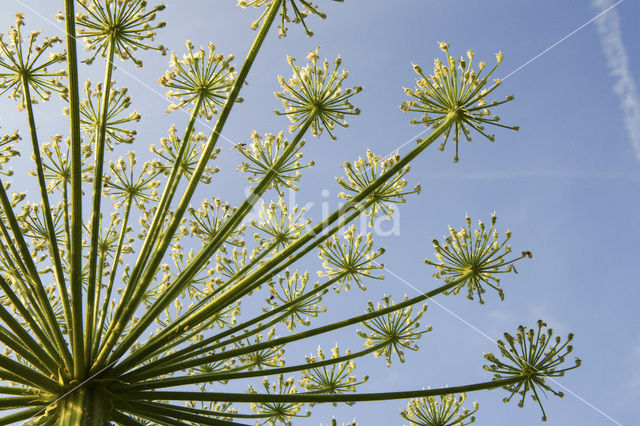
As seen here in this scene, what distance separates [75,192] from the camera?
663 centimetres

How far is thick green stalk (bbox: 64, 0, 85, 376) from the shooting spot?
6.31 m

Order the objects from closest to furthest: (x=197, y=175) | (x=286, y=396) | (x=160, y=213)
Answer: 1. (x=286, y=396)
2. (x=197, y=175)
3. (x=160, y=213)

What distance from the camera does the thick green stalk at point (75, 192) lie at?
6312 millimetres

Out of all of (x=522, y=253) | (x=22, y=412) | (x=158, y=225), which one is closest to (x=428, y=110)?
(x=522, y=253)

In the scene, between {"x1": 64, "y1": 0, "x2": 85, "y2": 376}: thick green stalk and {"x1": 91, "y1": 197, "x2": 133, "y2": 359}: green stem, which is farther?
{"x1": 91, "y1": 197, "x2": 133, "y2": 359}: green stem

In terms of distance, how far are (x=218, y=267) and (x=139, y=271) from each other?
9.15ft

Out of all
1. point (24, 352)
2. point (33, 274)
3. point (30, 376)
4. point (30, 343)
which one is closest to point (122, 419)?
point (30, 376)

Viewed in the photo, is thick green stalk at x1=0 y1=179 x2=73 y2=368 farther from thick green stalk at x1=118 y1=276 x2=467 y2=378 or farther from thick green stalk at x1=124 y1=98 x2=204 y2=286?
thick green stalk at x1=124 y1=98 x2=204 y2=286

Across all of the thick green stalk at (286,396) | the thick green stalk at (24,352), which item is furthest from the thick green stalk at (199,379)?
the thick green stalk at (24,352)

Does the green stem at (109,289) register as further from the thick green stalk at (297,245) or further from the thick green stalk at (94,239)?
the thick green stalk at (297,245)

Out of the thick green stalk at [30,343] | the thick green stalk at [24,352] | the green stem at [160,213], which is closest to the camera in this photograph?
the thick green stalk at [30,343]

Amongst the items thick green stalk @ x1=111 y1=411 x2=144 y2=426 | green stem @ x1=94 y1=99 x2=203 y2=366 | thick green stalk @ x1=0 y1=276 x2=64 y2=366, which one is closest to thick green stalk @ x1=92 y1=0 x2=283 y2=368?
green stem @ x1=94 y1=99 x2=203 y2=366

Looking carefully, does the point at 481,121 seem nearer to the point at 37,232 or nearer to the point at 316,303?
the point at 316,303

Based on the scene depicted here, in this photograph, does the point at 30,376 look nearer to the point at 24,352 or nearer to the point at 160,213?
the point at 24,352
